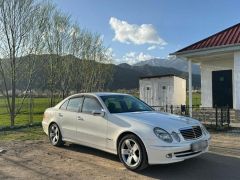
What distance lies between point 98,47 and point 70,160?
1958 cm

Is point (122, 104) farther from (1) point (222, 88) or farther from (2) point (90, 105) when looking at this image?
(1) point (222, 88)

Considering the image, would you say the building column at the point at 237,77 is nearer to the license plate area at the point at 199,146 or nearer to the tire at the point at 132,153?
the license plate area at the point at 199,146

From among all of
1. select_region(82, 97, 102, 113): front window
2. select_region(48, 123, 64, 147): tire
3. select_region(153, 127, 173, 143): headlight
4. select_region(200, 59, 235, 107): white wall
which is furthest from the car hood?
select_region(200, 59, 235, 107): white wall

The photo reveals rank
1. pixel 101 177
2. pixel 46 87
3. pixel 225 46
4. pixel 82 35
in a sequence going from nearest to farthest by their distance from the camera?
pixel 101 177
pixel 225 46
pixel 46 87
pixel 82 35

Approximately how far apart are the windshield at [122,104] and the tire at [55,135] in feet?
6.38

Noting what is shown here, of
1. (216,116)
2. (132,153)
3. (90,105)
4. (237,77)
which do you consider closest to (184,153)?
(132,153)

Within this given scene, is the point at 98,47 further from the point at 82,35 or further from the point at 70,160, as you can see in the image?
the point at 70,160

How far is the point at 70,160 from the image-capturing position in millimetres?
7395

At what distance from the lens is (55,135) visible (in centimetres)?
916

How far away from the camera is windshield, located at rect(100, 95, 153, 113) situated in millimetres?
7593

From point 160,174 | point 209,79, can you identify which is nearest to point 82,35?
point 209,79

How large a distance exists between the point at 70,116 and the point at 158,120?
275 centimetres

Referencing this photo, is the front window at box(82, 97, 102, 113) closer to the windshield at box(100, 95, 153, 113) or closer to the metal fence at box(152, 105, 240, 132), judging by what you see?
the windshield at box(100, 95, 153, 113)

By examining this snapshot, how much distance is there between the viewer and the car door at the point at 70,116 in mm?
8344
